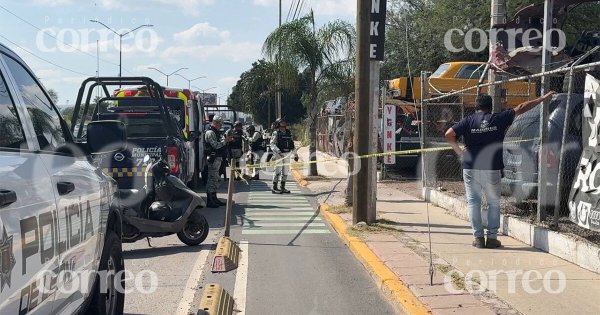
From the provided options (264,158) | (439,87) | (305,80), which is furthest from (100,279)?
(439,87)

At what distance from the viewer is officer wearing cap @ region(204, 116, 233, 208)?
12.7 metres

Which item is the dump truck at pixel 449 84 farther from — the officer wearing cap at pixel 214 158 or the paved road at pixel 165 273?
the paved road at pixel 165 273

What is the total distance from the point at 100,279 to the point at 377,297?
2.83 metres

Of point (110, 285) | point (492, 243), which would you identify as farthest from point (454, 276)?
point (110, 285)

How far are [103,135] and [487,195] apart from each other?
521cm

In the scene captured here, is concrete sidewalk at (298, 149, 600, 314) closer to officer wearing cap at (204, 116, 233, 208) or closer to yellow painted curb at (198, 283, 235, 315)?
yellow painted curb at (198, 283, 235, 315)

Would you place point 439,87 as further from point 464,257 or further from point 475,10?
point 464,257

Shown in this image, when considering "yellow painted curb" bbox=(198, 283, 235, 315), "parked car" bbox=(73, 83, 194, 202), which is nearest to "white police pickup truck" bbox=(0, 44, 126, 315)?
"yellow painted curb" bbox=(198, 283, 235, 315)

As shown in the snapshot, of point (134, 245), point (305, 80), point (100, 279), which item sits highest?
point (305, 80)

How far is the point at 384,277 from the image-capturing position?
645 cm

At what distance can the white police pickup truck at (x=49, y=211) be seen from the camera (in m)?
2.81

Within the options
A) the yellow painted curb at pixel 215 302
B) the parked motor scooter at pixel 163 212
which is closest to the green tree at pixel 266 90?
the parked motor scooter at pixel 163 212

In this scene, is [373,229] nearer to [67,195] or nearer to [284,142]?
[67,195]

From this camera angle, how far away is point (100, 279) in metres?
4.54
